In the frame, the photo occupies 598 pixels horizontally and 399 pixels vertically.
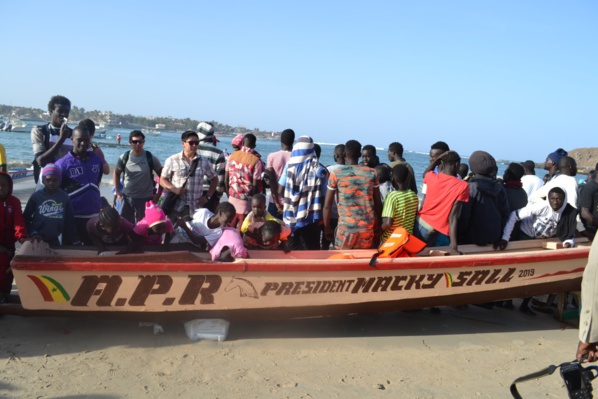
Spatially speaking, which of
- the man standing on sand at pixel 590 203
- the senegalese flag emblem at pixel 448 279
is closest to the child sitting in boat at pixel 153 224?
the senegalese flag emblem at pixel 448 279

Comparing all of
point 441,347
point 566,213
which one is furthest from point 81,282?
point 566,213

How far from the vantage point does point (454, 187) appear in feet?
17.2

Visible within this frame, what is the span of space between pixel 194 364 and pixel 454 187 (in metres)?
2.95

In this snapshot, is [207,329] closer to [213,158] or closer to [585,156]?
[213,158]

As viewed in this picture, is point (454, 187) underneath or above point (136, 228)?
above

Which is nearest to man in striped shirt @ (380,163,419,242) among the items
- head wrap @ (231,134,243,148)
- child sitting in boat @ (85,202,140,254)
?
head wrap @ (231,134,243,148)

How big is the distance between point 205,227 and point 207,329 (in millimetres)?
986

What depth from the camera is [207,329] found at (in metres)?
4.64

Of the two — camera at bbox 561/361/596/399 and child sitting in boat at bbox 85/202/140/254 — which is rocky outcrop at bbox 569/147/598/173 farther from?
camera at bbox 561/361/596/399

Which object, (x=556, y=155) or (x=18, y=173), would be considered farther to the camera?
(x=18, y=173)

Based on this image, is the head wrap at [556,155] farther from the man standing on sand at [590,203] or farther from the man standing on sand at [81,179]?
the man standing on sand at [81,179]

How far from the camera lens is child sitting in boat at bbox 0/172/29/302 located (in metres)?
Answer: 4.70

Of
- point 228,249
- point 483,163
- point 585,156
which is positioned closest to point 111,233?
point 228,249

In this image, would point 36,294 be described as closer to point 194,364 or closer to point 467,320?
point 194,364
